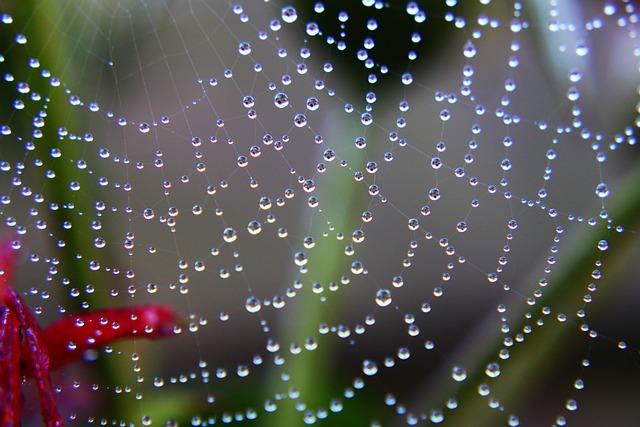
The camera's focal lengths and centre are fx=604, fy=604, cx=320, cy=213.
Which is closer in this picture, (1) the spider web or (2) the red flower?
(2) the red flower

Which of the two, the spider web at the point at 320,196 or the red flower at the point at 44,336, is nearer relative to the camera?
the red flower at the point at 44,336

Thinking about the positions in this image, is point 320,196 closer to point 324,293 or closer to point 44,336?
point 324,293

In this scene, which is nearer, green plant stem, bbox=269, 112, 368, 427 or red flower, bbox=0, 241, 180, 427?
red flower, bbox=0, 241, 180, 427

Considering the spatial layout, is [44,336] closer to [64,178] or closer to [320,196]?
[64,178]

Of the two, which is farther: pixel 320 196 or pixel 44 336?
pixel 320 196

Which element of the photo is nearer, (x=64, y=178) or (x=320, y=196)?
(x=64, y=178)

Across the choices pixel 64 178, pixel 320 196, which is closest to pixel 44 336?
pixel 64 178
